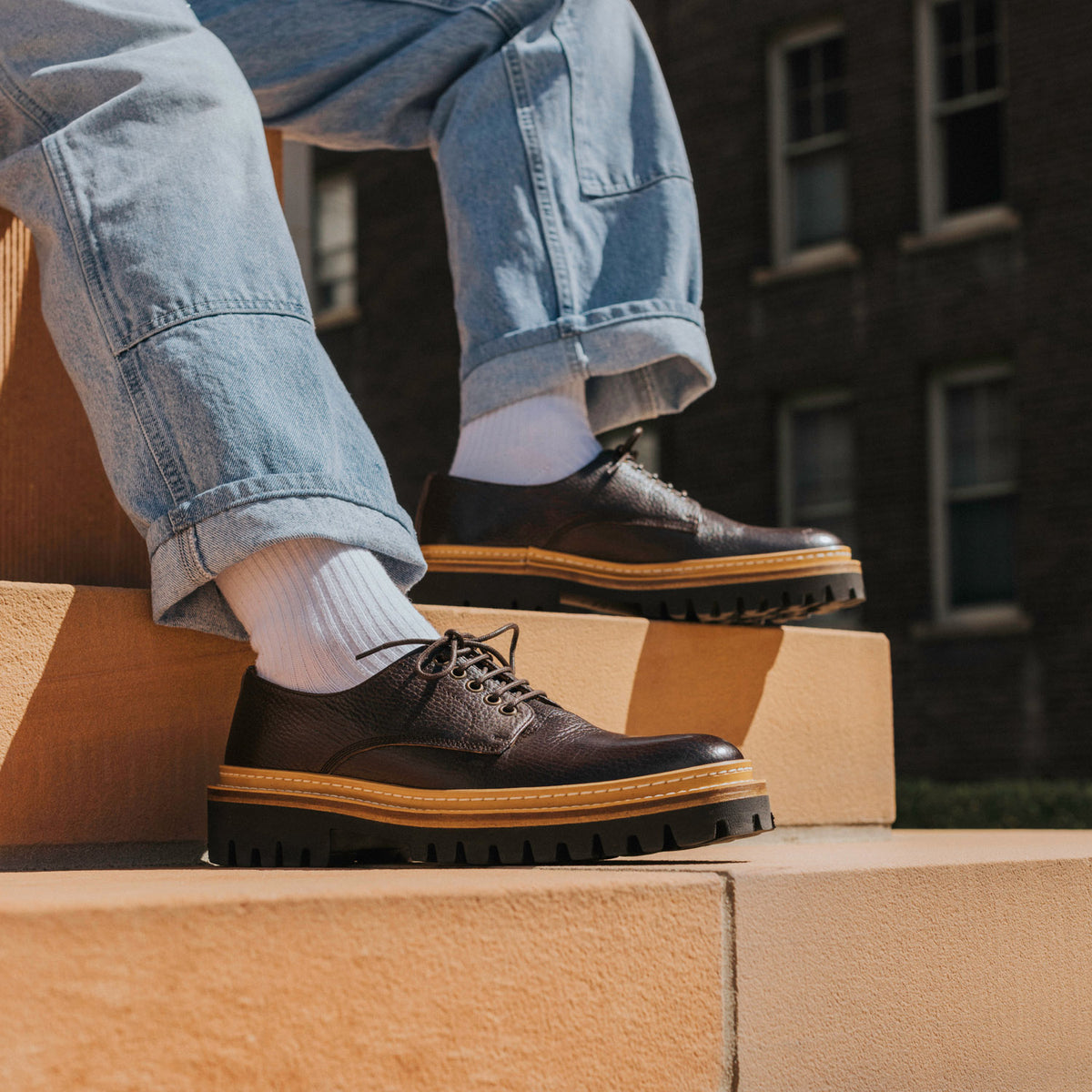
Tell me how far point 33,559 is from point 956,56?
29.3 ft

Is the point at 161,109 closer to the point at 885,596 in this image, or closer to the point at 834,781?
the point at 834,781

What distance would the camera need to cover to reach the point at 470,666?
1.45 m

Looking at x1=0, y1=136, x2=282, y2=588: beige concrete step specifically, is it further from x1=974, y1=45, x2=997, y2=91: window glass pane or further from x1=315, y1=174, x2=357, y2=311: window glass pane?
x1=315, y1=174, x2=357, y2=311: window glass pane

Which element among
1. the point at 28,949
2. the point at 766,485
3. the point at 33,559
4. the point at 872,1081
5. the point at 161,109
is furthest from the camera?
the point at 766,485

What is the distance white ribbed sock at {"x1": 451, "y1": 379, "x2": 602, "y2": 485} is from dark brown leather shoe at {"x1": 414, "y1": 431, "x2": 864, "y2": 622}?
0.07 feet

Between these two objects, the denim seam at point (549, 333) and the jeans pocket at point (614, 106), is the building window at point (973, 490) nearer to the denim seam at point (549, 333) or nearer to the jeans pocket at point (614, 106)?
the jeans pocket at point (614, 106)

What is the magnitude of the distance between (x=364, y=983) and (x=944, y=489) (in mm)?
8644

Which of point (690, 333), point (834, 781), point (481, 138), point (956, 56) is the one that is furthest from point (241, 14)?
point (956, 56)

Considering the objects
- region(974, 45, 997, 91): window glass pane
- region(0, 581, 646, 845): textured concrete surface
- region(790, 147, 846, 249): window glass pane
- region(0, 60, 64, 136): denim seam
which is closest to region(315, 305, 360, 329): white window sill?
region(790, 147, 846, 249): window glass pane

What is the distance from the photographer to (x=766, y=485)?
32.0 ft

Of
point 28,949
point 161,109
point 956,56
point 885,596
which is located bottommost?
point 885,596

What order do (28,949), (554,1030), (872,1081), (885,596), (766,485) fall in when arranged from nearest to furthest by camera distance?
(28,949) < (554,1030) < (872,1081) < (885,596) < (766,485)

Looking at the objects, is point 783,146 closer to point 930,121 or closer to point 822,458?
point 930,121

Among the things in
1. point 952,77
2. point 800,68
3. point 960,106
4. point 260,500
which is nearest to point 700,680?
point 260,500
